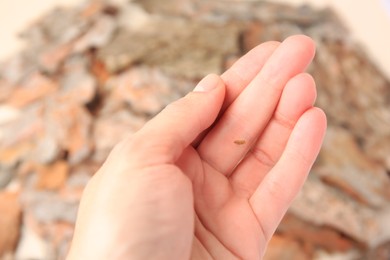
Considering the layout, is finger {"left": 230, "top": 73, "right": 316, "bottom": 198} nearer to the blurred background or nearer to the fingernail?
the fingernail

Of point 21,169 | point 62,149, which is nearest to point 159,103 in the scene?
point 62,149

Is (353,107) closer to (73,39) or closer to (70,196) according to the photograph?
(70,196)

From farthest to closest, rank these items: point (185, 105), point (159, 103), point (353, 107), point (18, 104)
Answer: point (18, 104) < point (353, 107) < point (159, 103) < point (185, 105)

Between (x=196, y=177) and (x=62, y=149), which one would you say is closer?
(x=196, y=177)

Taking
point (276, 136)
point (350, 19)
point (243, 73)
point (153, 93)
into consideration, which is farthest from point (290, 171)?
point (350, 19)

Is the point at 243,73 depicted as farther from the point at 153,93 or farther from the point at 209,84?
the point at 153,93

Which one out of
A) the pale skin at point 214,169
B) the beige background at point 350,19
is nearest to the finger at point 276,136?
the pale skin at point 214,169

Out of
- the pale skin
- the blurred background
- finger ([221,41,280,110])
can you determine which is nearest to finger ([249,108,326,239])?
the pale skin

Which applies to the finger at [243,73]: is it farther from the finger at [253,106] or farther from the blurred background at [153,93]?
the blurred background at [153,93]
